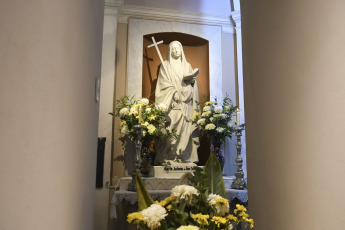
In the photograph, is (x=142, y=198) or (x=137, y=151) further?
(x=137, y=151)

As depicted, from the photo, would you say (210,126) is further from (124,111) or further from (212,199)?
(212,199)

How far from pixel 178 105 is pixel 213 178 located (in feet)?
10.4

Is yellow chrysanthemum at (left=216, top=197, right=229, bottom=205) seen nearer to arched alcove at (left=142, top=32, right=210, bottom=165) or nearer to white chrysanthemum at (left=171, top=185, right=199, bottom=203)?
white chrysanthemum at (left=171, top=185, right=199, bottom=203)

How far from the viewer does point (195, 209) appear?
0.98m

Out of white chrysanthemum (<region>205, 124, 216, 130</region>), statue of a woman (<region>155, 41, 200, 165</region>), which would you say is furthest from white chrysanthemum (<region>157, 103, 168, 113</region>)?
white chrysanthemum (<region>205, 124, 216, 130</region>)

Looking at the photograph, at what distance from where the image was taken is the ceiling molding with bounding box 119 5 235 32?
15.6 feet

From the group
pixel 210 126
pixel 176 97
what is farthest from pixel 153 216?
pixel 176 97
